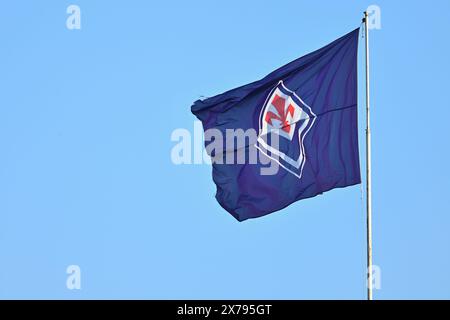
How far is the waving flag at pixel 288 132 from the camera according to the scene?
131ft

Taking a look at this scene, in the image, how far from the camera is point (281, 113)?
4159 centimetres

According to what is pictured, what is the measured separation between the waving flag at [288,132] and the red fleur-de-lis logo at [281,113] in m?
0.03

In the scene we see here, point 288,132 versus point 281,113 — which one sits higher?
point 281,113

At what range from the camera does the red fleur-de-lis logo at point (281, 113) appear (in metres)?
41.3

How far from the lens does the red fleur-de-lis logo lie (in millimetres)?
41312

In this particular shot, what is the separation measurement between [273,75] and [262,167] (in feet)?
8.36

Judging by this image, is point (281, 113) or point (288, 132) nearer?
point (288, 132)

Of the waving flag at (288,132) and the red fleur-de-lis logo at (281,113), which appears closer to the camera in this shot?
the waving flag at (288,132)

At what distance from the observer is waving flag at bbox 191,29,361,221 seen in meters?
40.0

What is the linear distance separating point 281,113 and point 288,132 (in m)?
0.67

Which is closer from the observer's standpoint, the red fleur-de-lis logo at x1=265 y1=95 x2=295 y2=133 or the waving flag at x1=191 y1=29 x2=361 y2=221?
the waving flag at x1=191 y1=29 x2=361 y2=221

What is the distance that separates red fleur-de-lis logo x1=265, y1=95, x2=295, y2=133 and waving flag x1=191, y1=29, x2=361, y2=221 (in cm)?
3
